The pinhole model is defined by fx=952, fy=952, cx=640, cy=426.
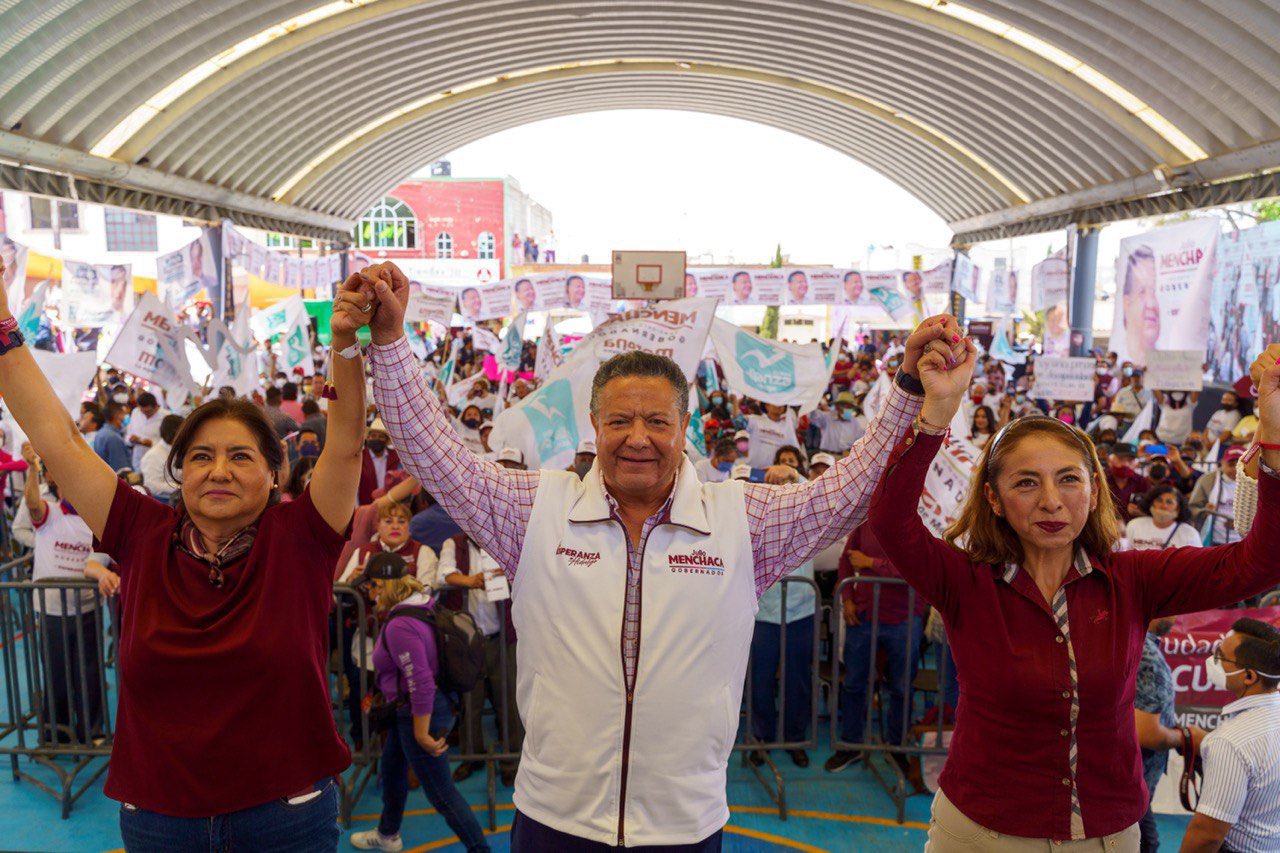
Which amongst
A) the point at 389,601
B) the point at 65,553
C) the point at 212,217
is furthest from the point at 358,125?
the point at 389,601

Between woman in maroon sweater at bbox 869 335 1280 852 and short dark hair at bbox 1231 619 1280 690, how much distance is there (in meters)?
1.14

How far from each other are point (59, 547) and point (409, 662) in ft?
9.91

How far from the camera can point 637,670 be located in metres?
2.27

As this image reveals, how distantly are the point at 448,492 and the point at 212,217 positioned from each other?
80.9 feet

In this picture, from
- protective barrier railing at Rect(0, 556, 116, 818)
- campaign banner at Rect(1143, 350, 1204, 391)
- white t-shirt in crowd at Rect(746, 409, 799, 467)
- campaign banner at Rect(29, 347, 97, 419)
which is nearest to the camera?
protective barrier railing at Rect(0, 556, 116, 818)

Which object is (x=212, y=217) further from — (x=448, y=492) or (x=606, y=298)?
(x=448, y=492)

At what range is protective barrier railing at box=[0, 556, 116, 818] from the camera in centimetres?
563

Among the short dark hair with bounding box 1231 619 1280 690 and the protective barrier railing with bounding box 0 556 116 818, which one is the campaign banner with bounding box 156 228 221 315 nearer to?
the protective barrier railing with bounding box 0 556 116 818

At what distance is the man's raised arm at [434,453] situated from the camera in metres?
2.28

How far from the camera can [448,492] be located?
2.40 metres

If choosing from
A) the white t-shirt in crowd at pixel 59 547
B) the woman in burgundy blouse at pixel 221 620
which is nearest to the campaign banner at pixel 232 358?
the white t-shirt in crowd at pixel 59 547

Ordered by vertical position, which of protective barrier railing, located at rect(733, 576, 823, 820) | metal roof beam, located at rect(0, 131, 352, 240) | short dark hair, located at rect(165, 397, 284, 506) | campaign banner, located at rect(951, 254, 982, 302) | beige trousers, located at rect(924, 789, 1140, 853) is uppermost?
metal roof beam, located at rect(0, 131, 352, 240)

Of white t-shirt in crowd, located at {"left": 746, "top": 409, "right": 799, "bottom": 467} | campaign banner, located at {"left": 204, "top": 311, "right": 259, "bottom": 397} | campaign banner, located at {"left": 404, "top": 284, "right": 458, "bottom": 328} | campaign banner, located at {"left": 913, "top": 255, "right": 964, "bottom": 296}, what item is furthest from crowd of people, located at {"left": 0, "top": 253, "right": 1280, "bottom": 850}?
campaign banner, located at {"left": 913, "top": 255, "right": 964, "bottom": 296}

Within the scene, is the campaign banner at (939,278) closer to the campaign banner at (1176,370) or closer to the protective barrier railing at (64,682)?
the campaign banner at (1176,370)
